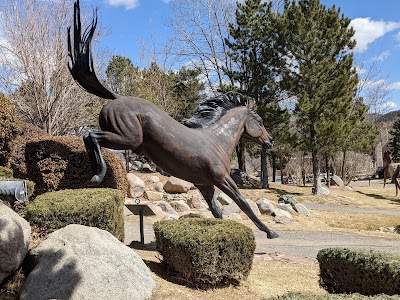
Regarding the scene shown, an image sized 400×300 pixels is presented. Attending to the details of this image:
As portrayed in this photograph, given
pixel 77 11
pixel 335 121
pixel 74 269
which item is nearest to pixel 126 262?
pixel 74 269

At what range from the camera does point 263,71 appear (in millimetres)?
22641

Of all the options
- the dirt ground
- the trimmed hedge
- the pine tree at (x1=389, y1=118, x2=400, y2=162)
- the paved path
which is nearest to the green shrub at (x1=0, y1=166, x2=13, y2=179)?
the trimmed hedge

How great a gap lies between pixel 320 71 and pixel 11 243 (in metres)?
18.8

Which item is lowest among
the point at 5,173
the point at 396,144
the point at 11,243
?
the point at 11,243

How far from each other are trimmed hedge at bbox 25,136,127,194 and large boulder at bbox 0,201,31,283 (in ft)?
14.2

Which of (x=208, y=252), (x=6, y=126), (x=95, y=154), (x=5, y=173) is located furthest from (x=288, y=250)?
(x=6, y=126)

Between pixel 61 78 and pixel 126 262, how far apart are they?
13.9 m

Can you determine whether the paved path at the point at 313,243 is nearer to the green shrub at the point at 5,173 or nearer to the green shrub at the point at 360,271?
the green shrub at the point at 360,271

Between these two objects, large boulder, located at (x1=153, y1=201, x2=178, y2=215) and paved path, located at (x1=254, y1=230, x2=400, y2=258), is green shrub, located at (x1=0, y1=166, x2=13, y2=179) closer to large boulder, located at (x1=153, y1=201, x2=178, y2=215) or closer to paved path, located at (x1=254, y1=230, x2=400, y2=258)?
paved path, located at (x1=254, y1=230, x2=400, y2=258)

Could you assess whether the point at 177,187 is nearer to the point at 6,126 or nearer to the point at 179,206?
the point at 179,206

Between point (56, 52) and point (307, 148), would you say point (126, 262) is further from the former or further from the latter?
point (307, 148)

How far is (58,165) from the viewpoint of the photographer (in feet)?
27.0

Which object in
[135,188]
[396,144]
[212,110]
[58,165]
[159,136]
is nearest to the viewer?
[159,136]

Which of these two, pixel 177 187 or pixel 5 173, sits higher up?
pixel 5 173
